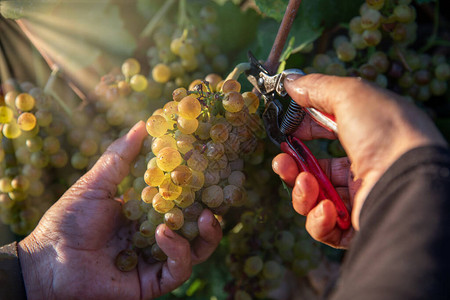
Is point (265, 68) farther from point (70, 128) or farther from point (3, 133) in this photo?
point (3, 133)

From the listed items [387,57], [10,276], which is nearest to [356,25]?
[387,57]

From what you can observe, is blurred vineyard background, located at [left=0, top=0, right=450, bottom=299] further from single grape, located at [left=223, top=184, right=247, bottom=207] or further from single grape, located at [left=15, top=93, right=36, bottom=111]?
single grape, located at [left=223, top=184, right=247, bottom=207]

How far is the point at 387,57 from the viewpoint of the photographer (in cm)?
125

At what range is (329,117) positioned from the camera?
0.80 m

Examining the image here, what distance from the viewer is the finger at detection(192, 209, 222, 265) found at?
864 mm

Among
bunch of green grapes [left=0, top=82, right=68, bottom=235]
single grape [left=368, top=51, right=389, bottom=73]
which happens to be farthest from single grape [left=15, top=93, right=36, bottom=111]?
single grape [left=368, top=51, right=389, bottom=73]

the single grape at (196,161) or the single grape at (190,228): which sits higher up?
the single grape at (196,161)

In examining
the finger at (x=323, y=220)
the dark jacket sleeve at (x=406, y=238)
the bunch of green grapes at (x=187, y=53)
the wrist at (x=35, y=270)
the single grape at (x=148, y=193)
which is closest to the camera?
the dark jacket sleeve at (x=406, y=238)

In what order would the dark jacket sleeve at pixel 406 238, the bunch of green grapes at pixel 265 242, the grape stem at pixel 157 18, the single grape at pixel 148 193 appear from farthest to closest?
the grape stem at pixel 157 18
the bunch of green grapes at pixel 265 242
the single grape at pixel 148 193
the dark jacket sleeve at pixel 406 238

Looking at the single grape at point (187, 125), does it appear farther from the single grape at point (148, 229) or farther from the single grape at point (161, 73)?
the single grape at point (161, 73)

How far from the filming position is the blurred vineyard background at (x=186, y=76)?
3.67 feet

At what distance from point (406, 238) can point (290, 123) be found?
0.41 metres

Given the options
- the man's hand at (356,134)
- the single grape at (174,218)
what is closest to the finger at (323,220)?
the man's hand at (356,134)

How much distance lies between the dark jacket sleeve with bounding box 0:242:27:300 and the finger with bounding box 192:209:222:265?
0.49m
